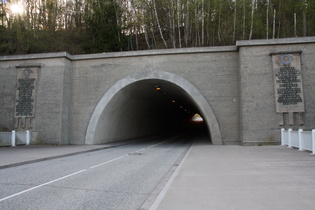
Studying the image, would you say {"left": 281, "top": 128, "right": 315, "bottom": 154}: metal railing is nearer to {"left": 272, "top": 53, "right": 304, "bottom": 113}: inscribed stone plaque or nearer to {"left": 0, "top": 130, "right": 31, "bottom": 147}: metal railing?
{"left": 272, "top": 53, "right": 304, "bottom": 113}: inscribed stone plaque

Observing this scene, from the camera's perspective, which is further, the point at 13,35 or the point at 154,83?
the point at 13,35

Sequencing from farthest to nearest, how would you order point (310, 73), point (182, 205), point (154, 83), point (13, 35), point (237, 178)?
point (13, 35)
point (154, 83)
point (310, 73)
point (237, 178)
point (182, 205)

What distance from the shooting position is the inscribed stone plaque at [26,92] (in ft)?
60.7

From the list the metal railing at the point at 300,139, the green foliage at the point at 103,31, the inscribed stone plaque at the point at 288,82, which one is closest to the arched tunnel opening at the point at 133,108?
the green foliage at the point at 103,31

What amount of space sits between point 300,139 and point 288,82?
4638mm

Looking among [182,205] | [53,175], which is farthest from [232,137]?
[182,205]

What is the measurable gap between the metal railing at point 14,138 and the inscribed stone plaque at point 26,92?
137 centimetres

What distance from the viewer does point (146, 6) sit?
2803 cm

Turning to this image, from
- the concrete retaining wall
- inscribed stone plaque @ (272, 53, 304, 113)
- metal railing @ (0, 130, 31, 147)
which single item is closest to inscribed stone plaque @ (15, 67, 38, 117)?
the concrete retaining wall

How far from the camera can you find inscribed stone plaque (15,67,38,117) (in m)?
18.5

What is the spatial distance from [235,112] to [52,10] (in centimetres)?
2410

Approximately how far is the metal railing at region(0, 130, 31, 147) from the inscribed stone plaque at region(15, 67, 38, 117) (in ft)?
4.50

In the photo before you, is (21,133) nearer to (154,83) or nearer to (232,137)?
(154,83)

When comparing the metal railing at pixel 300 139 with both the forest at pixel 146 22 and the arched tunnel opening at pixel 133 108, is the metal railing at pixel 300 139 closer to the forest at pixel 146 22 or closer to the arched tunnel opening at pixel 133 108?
the arched tunnel opening at pixel 133 108
